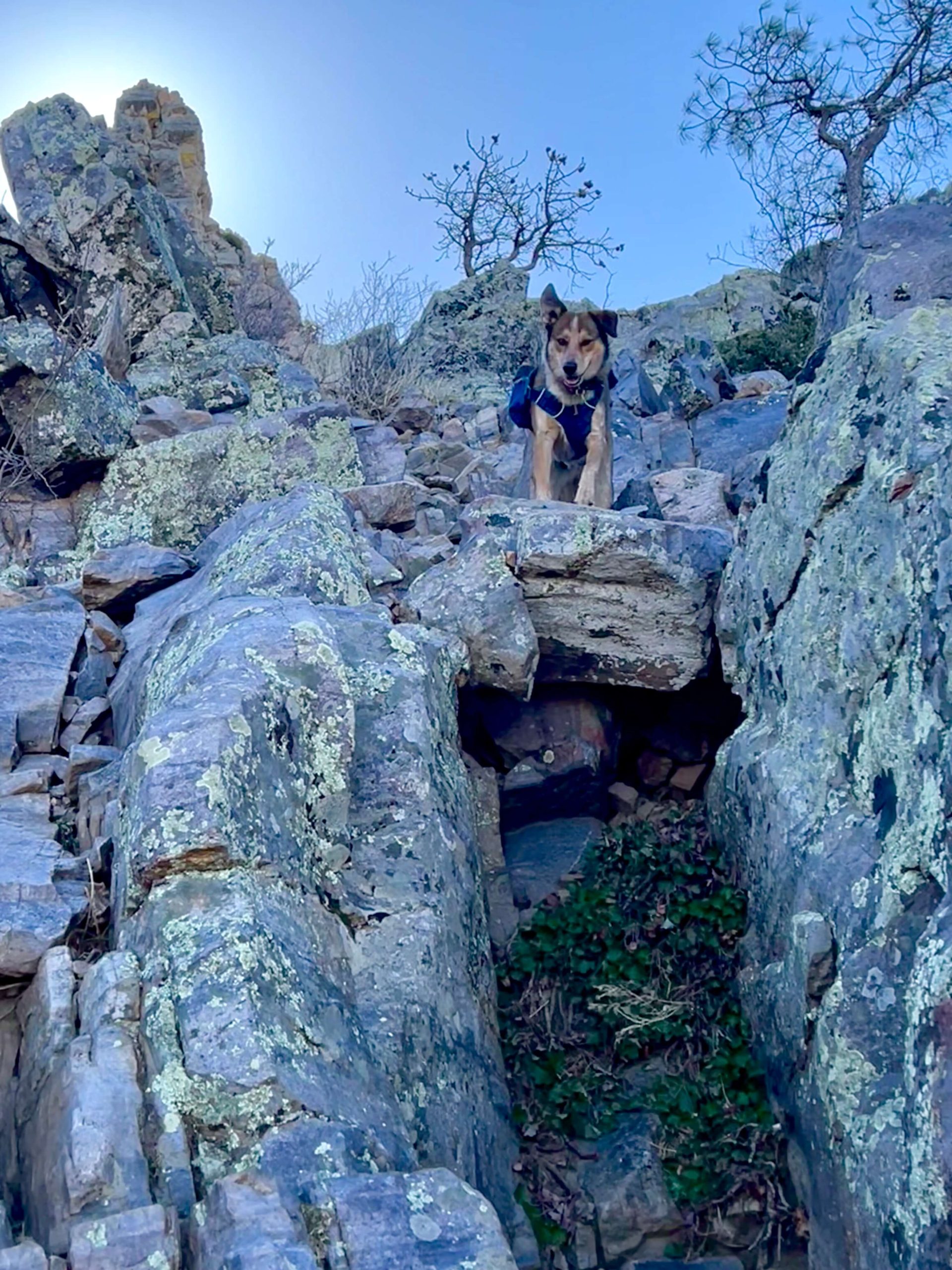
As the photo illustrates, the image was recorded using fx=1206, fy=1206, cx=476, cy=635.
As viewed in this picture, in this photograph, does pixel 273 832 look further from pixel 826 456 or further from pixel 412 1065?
pixel 826 456

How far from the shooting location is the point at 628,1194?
438 centimetres

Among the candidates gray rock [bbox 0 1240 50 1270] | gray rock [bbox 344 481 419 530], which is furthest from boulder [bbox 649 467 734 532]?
gray rock [bbox 0 1240 50 1270]

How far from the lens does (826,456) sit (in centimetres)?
524

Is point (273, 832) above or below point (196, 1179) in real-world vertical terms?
above

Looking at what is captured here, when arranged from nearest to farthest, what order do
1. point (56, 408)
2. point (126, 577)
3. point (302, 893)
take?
point (302, 893) → point (126, 577) → point (56, 408)

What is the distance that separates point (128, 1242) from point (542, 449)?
6726mm

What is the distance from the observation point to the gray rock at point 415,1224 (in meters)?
2.91

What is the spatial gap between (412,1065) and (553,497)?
5.63 metres

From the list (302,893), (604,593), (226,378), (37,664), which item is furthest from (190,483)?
(302,893)

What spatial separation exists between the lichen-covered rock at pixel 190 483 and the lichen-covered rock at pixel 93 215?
4.88 meters

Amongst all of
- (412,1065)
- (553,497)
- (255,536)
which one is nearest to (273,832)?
(412,1065)

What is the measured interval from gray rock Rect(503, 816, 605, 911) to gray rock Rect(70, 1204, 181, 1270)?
9.66ft

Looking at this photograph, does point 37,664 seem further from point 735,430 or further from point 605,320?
point 735,430

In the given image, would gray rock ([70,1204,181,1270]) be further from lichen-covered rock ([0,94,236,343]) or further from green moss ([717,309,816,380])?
green moss ([717,309,816,380])
